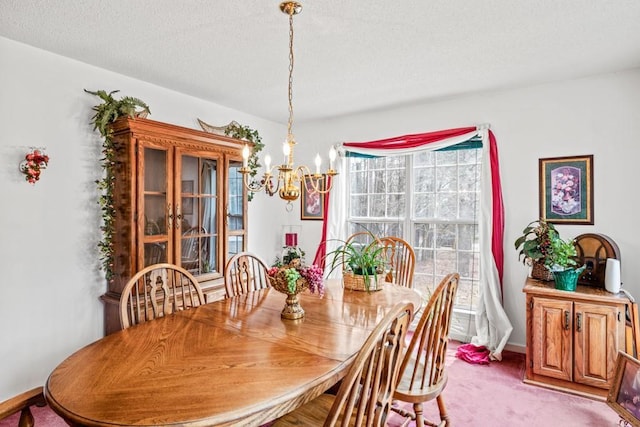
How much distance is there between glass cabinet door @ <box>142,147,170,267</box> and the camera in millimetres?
2811

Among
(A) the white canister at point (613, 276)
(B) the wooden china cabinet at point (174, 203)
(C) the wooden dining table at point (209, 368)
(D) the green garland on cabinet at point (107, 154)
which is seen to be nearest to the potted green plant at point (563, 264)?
(A) the white canister at point (613, 276)

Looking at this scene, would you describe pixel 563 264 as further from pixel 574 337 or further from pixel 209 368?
pixel 209 368

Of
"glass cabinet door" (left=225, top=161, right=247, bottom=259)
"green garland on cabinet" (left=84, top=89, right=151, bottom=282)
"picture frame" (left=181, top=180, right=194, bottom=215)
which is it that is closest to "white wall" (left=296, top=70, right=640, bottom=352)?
"glass cabinet door" (left=225, top=161, right=247, bottom=259)

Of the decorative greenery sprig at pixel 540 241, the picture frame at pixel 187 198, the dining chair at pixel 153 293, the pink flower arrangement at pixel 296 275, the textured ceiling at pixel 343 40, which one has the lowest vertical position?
the dining chair at pixel 153 293

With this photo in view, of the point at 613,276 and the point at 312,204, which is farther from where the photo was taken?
the point at 312,204

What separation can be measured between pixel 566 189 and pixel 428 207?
1.24 metres

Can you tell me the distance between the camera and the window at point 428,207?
3.69m

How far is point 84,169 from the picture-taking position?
9.18 ft

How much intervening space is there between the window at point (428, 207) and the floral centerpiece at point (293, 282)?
229cm

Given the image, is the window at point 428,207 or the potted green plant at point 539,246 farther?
the window at point 428,207

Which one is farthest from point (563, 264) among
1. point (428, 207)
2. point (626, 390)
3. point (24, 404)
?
point (24, 404)

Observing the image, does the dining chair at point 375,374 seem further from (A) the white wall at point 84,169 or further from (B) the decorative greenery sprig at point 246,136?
(B) the decorative greenery sprig at point 246,136

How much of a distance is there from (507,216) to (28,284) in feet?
12.6

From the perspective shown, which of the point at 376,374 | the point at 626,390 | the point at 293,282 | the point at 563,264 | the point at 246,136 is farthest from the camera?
the point at 246,136
